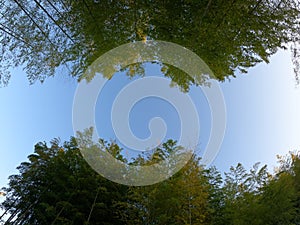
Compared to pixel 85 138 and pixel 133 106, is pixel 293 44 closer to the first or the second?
pixel 133 106

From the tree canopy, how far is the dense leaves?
157 centimetres

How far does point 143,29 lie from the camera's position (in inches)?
137

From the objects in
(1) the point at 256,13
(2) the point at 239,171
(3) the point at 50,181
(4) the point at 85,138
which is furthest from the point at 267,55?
(3) the point at 50,181

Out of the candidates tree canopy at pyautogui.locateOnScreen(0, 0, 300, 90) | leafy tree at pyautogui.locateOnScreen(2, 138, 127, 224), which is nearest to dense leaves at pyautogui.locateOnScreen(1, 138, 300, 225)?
leafy tree at pyautogui.locateOnScreen(2, 138, 127, 224)

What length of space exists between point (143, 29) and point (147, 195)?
7.03ft

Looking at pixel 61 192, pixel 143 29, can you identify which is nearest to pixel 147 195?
pixel 61 192

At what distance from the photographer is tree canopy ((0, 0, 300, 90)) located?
3084mm

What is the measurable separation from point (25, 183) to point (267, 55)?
4.06 m

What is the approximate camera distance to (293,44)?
3.38m

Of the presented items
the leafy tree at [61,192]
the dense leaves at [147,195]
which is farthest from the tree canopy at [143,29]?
the leafy tree at [61,192]

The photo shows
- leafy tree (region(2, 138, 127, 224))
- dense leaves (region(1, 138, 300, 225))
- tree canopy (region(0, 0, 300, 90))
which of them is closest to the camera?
tree canopy (region(0, 0, 300, 90))

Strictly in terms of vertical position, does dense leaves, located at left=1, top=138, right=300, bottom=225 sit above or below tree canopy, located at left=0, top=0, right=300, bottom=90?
below

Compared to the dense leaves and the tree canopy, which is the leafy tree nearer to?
the dense leaves

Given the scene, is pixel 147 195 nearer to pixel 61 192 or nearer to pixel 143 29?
pixel 61 192
